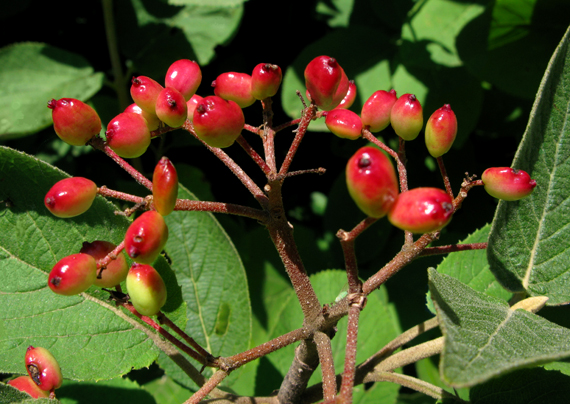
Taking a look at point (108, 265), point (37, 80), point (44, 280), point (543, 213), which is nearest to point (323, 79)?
point (108, 265)

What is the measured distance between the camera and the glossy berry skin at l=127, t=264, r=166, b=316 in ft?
3.10

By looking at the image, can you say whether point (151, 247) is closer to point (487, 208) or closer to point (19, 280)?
point (19, 280)

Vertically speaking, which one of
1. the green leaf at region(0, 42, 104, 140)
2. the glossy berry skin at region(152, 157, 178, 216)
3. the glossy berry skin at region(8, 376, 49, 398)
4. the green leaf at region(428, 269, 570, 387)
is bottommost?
the glossy berry skin at region(8, 376, 49, 398)

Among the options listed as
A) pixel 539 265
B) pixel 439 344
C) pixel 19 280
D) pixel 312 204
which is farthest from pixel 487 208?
pixel 19 280

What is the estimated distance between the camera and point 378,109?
1.11 m

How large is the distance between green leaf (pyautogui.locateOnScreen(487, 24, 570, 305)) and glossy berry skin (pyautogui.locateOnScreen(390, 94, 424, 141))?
261 millimetres

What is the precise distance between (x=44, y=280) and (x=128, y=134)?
0.56 meters

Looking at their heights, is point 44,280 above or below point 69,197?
below

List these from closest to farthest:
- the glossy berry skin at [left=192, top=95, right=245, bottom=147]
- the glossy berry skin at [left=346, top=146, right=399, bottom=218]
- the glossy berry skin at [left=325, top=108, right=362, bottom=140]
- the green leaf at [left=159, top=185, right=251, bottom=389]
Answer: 1. the glossy berry skin at [left=346, top=146, right=399, bottom=218]
2. the glossy berry skin at [left=192, top=95, right=245, bottom=147]
3. the glossy berry skin at [left=325, top=108, right=362, bottom=140]
4. the green leaf at [left=159, top=185, right=251, bottom=389]

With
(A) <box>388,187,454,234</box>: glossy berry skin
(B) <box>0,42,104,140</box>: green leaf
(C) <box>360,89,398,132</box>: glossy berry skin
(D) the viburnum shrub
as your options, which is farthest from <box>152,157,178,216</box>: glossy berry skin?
(B) <box>0,42,104,140</box>: green leaf

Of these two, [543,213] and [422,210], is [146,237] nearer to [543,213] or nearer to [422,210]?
[422,210]

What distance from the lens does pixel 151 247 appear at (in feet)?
2.81

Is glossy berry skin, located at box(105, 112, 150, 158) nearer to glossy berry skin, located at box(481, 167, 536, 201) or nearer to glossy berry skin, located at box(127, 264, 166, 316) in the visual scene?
glossy berry skin, located at box(127, 264, 166, 316)

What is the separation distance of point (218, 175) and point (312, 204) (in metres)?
0.55
